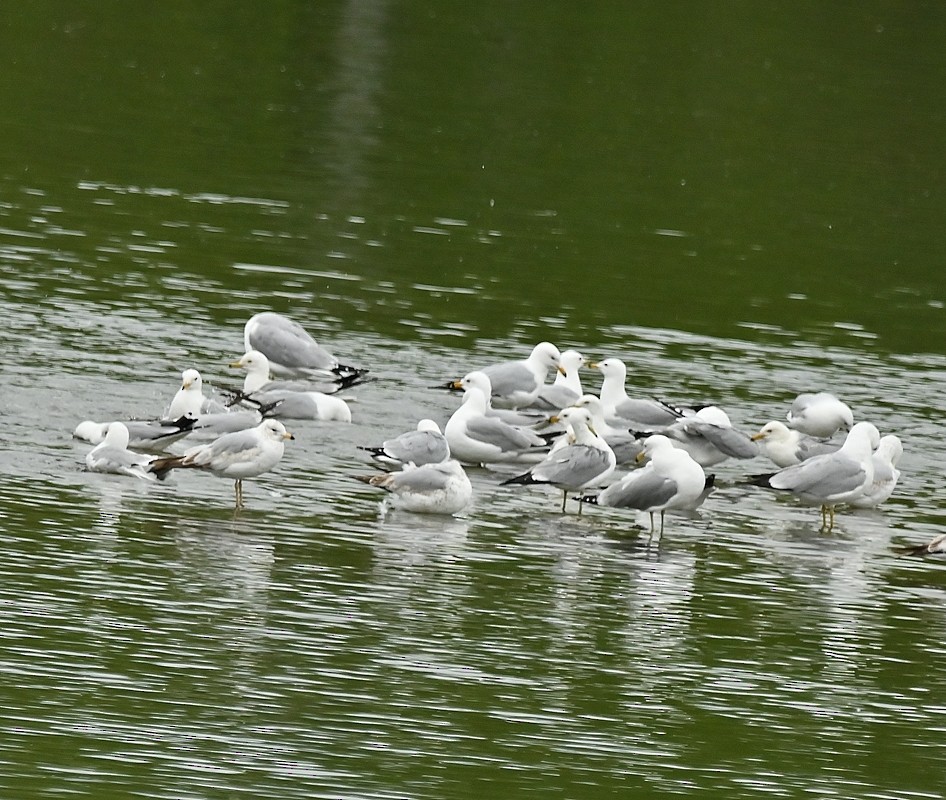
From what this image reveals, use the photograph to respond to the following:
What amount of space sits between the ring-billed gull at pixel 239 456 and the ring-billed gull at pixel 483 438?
225 centimetres

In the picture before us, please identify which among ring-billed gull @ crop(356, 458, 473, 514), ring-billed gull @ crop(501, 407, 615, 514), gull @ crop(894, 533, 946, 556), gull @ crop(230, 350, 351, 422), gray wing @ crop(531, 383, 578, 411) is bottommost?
gull @ crop(894, 533, 946, 556)

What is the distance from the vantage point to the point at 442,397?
65.7 ft

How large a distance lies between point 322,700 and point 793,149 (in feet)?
101

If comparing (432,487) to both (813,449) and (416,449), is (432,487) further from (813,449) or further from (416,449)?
(813,449)

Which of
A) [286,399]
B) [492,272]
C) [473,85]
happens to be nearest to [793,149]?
[473,85]

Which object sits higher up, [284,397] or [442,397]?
[442,397]

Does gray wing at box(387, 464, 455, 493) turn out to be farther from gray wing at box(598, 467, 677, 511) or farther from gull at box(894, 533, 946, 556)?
gull at box(894, 533, 946, 556)

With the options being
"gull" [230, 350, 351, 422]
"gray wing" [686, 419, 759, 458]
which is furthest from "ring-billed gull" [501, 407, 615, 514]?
"gull" [230, 350, 351, 422]

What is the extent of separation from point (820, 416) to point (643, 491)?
3.80 metres

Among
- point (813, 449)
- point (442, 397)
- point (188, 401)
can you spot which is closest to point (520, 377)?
point (442, 397)

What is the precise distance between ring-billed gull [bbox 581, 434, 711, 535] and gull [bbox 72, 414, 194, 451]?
3.56 meters

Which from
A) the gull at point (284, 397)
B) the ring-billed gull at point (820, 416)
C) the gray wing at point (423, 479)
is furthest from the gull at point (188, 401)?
the ring-billed gull at point (820, 416)

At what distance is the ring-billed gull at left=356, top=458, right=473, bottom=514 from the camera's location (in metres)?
16.0

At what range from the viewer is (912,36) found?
198ft
